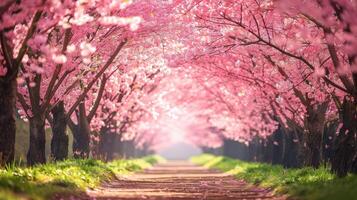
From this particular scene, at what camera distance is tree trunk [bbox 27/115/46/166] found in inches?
968

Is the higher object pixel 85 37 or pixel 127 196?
pixel 85 37

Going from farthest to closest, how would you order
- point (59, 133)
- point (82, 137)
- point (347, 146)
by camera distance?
1. point (82, 137)
2. point (59, 133)
3. point (347, 146)

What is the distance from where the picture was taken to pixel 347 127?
21281 mm

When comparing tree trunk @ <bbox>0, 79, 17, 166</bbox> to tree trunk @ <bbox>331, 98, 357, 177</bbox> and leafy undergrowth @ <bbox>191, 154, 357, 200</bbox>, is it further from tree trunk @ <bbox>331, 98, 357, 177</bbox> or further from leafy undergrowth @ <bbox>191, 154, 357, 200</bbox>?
tree trunk @ <bbox>331, 98, 357, 177</bbox>

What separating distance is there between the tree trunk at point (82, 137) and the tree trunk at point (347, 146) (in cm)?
1480

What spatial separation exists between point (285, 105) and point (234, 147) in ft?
145

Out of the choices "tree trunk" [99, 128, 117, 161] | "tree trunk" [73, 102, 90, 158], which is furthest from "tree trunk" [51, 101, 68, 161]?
"tree trunk" [99, 128, 117, 161]

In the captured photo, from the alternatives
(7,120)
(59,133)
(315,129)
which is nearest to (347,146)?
(315,129)

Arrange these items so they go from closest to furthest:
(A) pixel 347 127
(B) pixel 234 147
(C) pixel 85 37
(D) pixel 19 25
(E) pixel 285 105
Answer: (D) pixel 19 25, (A) pixel 347 127, (C) pixel 85 37, (E) pixel 285 105, (B) pixel 234 147

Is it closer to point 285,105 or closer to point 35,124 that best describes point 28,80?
point 35,124

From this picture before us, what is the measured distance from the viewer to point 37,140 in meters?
24.9

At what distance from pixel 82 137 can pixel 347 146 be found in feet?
53.0

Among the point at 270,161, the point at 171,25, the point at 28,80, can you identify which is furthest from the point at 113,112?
the point at 28,80

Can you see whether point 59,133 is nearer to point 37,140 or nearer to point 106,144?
point 37,140
